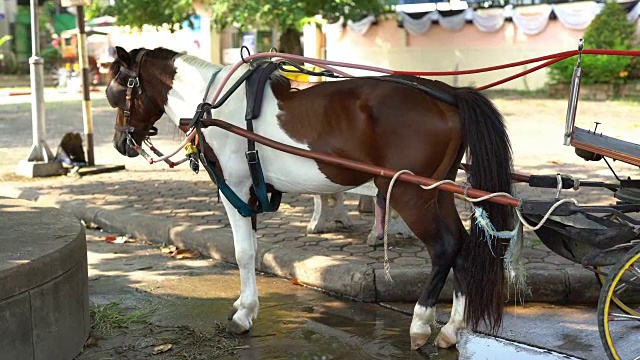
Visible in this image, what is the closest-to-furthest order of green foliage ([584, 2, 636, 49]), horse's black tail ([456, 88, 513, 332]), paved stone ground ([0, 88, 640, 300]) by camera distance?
horse's black tail ([456, 88, 513, 332]) → paved stone ground ([0, 88, 640, 300]) → green foliage ([584, 2, 636, 49])

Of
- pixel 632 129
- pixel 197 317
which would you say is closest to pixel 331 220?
pixel 197 317

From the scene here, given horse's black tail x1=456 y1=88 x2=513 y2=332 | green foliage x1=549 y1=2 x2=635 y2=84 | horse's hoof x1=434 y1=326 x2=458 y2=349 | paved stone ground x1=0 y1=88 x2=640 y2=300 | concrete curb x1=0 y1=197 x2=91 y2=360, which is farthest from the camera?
green foliage x1=549 y1=2 x2=635 y2=84

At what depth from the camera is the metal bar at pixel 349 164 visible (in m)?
3.79

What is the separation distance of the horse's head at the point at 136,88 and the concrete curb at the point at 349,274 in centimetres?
160

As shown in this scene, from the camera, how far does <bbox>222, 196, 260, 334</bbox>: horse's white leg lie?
4.59 metres

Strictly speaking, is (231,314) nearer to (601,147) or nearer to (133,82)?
(133,82)

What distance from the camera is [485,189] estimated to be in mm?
Result: 3961

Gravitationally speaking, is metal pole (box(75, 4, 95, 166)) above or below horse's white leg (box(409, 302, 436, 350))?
above

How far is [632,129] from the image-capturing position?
1255 centimetres

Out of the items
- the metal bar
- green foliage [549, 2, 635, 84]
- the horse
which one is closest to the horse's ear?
the horse

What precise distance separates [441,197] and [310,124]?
2.92 ft

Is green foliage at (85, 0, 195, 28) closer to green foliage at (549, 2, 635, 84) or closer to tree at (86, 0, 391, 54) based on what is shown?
tree at (86, 0, 391, 54)

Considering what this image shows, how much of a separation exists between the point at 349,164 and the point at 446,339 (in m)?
1.23

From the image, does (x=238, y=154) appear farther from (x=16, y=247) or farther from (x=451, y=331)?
(x=451, y=331)
